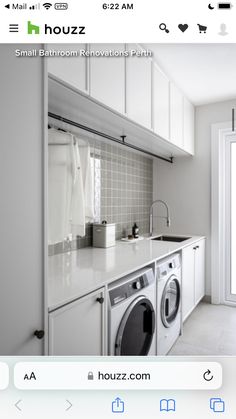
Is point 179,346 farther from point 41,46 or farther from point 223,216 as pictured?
point 41,46

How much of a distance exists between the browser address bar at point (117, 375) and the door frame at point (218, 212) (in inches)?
93.5

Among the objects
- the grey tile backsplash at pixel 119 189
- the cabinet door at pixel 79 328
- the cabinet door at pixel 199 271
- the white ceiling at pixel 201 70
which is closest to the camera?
the cabinet door at pixel 79 328

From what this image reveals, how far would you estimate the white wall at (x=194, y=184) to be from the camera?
106 inches

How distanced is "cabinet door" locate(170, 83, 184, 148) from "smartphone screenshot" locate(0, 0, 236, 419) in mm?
25

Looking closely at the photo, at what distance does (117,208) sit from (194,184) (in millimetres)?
1084

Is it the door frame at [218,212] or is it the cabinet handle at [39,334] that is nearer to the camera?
the cabinet handle at [39,334]

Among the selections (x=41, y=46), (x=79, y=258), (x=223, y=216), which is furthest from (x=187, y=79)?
(x=41, y=46)

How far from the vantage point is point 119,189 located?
2240 mm

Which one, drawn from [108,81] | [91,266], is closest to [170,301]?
[91,266]

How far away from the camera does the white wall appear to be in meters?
2.70

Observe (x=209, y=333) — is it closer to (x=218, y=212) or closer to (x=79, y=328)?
(x=218, y=212)
